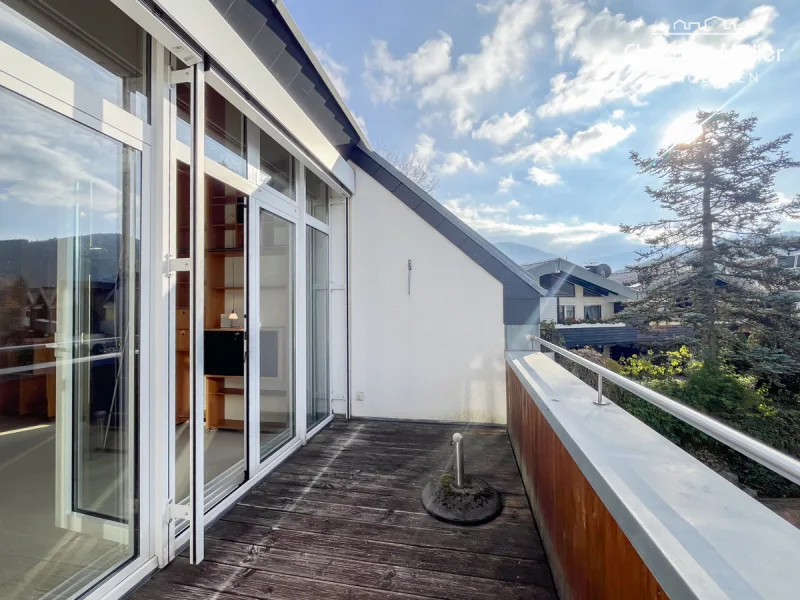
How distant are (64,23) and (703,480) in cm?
263

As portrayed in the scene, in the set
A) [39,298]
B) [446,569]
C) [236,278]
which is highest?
[236,278]

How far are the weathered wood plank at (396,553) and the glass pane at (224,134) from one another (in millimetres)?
2224

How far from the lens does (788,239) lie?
1016 centimetres

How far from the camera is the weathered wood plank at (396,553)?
1.77m

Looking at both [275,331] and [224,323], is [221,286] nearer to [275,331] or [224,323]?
[224,323]

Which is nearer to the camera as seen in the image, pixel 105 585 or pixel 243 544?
pixel 105 585

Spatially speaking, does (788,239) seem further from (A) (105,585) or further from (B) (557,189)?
(B) (557,189)

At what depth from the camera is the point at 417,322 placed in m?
4.20

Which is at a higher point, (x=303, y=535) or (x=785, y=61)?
(x=785, y=61)

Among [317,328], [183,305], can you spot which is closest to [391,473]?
[317,328]

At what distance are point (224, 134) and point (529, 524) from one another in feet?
10.2

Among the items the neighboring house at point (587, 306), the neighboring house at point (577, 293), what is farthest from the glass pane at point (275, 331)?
the neighboring house at point (577, 293)

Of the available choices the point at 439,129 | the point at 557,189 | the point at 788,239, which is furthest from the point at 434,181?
the point at 557,189

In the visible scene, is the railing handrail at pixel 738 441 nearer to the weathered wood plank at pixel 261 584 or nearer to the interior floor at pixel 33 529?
the weathered wood plank at pixel 261 584
